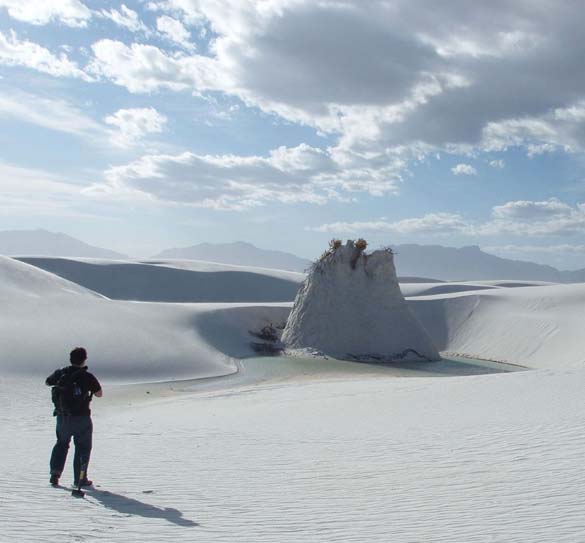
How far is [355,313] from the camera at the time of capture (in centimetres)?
2683

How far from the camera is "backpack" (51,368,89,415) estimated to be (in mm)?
6980

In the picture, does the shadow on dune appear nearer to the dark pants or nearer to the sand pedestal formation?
the sand pedestal formation

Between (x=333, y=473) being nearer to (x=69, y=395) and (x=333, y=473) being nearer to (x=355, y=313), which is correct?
(x=69, y=395)

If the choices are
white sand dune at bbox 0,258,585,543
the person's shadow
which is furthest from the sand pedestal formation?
the person's shadow

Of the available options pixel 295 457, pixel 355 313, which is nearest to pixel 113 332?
pixel 355 313

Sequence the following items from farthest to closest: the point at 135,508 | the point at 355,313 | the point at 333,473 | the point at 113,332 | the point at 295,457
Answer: the point at 355,313, the point at 113,332, the point at 295,457, the point at 333,473, the point at 135,508

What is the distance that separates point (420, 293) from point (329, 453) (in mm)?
51207

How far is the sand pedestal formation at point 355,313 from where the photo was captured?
26172 millimetres

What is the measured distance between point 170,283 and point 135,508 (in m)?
53.7

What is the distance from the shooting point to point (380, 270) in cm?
2756

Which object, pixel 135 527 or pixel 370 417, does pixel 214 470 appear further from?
pixel 370 417

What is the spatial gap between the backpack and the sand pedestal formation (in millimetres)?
19076

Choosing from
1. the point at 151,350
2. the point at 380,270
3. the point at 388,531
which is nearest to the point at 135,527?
the point at 388,531

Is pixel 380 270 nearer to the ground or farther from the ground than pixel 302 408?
farther from the ground
